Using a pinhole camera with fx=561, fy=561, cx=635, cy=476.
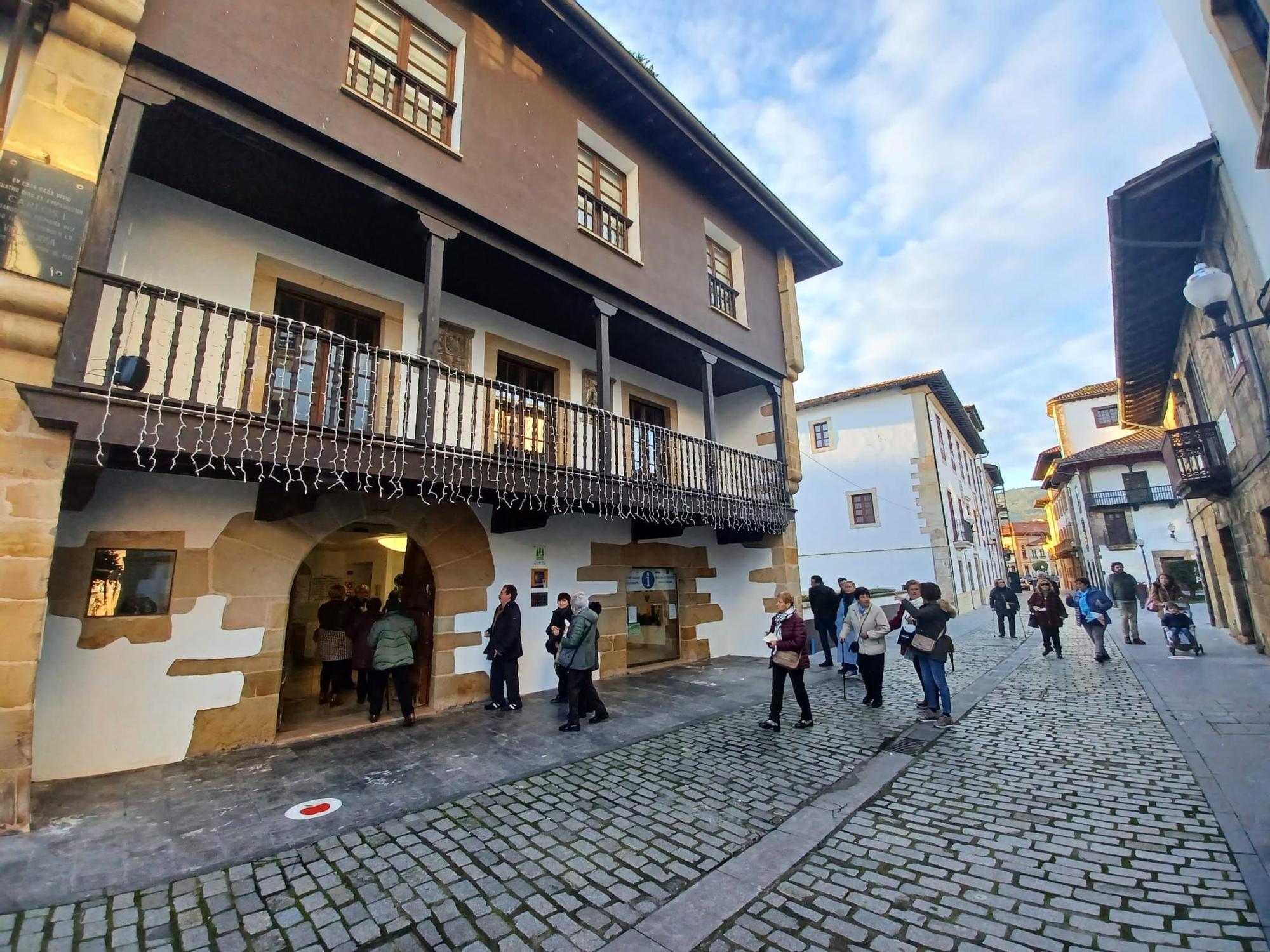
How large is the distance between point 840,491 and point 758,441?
12961 millimetres

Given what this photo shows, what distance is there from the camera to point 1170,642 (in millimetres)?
10250

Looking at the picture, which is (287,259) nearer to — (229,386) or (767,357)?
(229,386)

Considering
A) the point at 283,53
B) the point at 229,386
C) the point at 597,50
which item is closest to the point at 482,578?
the point at 229,386

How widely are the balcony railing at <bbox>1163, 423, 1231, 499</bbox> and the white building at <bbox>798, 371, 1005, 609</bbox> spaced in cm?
1049

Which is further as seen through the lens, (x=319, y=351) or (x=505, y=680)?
(x=505, y=680)

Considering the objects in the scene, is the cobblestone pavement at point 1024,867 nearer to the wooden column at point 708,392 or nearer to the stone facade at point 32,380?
the stone facade at point 32,380

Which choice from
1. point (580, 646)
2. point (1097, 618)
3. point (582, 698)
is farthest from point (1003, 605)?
point (580, 646)

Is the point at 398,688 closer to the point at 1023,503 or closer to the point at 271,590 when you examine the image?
the point at 271,590

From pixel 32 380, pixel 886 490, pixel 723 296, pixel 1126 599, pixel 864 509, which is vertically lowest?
pixel 1126 599

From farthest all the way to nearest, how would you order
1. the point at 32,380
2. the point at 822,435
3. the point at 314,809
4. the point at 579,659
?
the point at 822,435
the point at 579,659
the point at 314,809
the point at 32,380

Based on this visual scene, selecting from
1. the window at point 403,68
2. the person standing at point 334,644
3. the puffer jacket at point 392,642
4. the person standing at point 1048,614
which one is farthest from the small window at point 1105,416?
the person standing at point 334,644

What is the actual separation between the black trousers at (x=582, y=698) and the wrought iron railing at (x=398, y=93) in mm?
6399

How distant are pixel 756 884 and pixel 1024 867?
1593 millimetres

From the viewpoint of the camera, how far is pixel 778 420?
11422 mm
